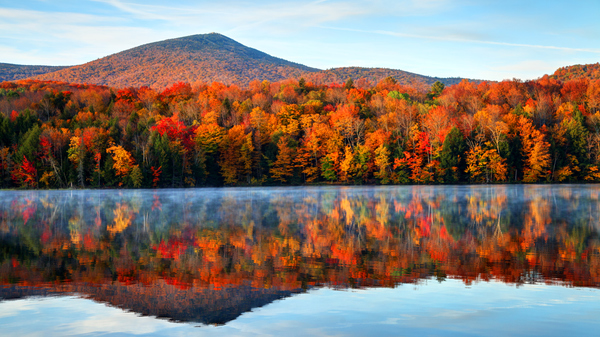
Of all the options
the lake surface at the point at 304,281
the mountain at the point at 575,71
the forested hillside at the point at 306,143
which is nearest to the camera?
the lake surface at the point at 304,281

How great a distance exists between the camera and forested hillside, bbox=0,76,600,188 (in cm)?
7638

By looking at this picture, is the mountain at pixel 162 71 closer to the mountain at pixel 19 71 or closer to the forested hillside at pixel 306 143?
the mountain at pixel 19 71

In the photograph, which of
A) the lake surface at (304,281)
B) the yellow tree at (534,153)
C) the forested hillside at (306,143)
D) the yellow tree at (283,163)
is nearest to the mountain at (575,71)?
the forested hillside at (306,143)

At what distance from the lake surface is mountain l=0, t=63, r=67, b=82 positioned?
172 meters

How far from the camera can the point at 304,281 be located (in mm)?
10688

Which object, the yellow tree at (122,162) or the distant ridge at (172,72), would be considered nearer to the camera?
the yellow tree at (122,162)

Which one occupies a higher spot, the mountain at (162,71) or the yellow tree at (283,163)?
the mountain at (162,71)

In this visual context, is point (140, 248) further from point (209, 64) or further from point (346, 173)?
point (209, 64)

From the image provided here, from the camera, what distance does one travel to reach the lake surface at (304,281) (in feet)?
25.8

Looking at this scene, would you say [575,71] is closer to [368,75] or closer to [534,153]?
[368,75]

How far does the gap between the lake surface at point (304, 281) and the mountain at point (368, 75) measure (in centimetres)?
15336

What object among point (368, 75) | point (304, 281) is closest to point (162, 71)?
Answer: point (368, 75)

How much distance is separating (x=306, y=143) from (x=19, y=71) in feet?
428

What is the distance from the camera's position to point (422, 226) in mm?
20938
